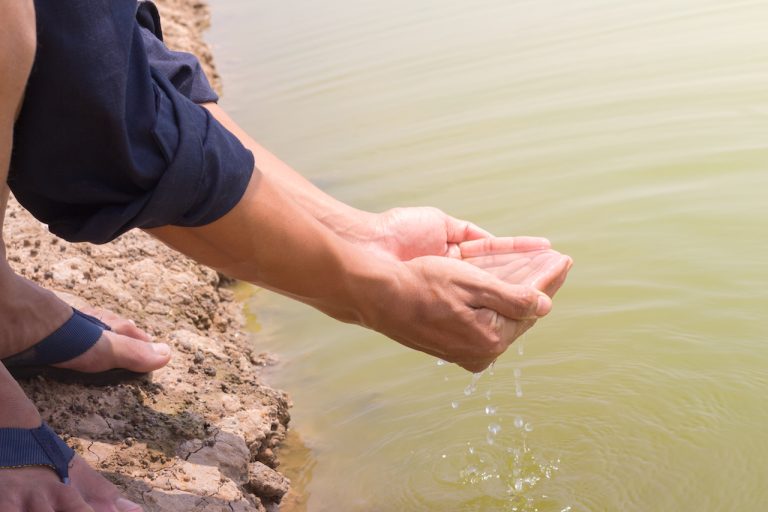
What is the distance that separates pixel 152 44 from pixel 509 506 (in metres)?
1.41

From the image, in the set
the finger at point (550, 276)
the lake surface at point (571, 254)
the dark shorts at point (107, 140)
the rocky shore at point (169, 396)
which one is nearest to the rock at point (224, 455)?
the rocky shore at point (169, 396)

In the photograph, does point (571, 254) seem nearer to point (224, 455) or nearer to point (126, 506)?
point (224, 455)

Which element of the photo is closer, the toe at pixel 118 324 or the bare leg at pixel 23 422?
the bare leg at pixel 23 422

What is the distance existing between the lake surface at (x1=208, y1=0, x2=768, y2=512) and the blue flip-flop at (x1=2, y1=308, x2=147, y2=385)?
2.20 ft

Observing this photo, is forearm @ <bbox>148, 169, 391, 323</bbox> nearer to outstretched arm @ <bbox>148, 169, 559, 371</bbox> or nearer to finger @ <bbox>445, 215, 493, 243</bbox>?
outstretched arm @ <bbox>148, 169, 559, 371</bbox>

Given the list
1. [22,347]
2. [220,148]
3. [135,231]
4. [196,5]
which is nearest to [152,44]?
[220,148]

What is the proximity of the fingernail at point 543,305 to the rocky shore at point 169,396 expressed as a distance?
0.82 m

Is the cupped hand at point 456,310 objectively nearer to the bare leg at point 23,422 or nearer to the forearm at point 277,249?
the forearm at point 277,249

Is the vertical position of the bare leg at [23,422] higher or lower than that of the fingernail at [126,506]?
higher

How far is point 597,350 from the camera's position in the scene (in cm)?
310

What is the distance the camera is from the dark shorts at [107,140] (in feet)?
5.60

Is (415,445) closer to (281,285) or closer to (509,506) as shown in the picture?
(509,506)

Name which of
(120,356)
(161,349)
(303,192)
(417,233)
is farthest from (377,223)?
(120,356)

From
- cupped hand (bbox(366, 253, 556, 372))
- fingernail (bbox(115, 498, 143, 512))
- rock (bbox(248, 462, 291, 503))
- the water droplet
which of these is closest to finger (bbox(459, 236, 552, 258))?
cupped hand (bbox(366, 253, 556, 372))
